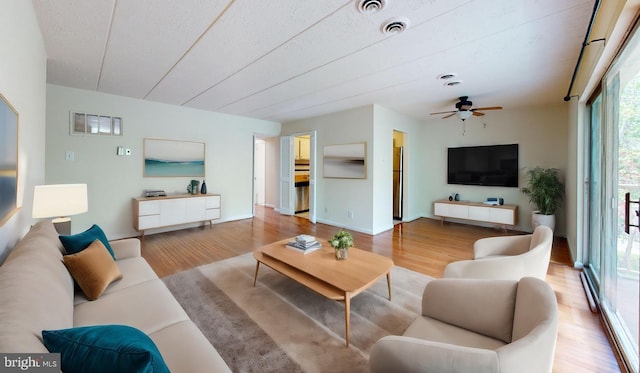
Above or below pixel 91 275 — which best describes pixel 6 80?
above

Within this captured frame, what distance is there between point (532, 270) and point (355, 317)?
1.39 m

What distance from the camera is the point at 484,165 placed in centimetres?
528

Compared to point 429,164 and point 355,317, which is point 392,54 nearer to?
point 355,317

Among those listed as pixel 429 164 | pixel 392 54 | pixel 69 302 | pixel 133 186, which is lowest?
pixel 69 302

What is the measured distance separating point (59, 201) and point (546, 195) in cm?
644

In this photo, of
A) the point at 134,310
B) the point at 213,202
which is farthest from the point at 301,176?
the point at 134,310

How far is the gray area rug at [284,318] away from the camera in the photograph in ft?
5.33

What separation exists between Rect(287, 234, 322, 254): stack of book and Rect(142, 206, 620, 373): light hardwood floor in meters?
1.30

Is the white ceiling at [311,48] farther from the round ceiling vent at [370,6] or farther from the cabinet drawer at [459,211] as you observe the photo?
the cabinet drawer at [459,211]

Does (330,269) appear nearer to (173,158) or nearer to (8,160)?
(8,160)

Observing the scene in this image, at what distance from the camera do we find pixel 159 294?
5.40 ft

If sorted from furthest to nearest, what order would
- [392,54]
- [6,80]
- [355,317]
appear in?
[392,54] → [355,317] → [6,80]

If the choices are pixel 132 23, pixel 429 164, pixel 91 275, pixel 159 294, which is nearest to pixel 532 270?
pixel 159 294

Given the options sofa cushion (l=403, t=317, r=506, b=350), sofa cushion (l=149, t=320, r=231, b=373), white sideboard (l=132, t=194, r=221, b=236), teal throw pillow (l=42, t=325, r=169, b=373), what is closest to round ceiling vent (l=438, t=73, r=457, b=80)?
sofa cushion (l=403, t=317, r=506, b=350)
